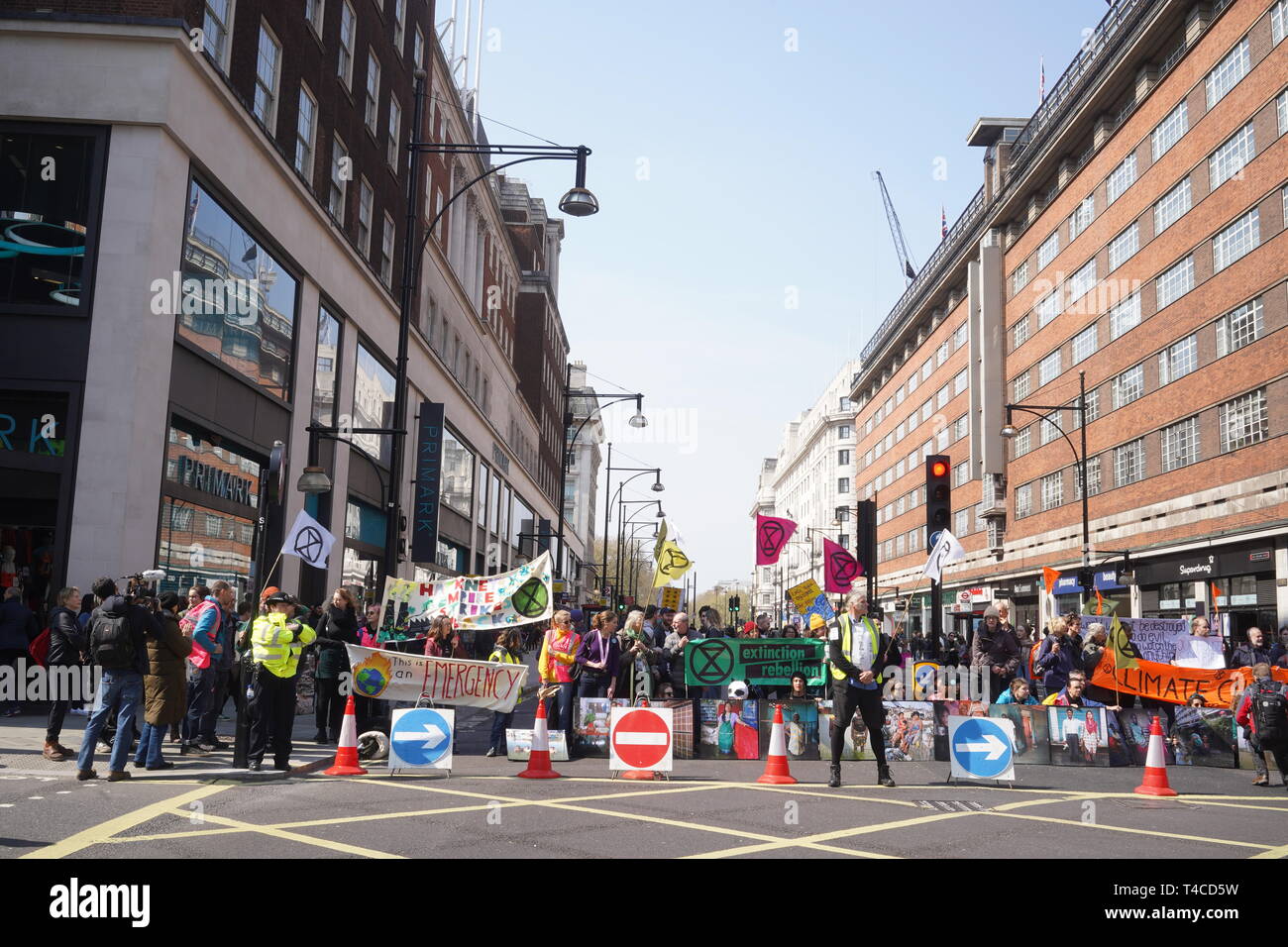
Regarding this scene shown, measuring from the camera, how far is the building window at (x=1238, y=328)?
107 feet

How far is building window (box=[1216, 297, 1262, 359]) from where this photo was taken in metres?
32.5

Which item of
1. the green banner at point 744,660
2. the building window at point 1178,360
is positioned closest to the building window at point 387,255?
the green banner at point 744,660

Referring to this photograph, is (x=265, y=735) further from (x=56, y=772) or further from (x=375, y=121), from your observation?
(x=375, y=121)

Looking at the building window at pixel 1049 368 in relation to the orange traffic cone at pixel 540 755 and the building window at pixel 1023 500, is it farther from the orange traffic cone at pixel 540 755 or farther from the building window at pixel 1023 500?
the orange traffic cone at pixel 540 755

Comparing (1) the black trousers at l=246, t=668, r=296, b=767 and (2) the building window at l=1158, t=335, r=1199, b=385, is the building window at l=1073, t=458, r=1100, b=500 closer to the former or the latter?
(2) the building window at l=1158, t=335, r=1199, b=385

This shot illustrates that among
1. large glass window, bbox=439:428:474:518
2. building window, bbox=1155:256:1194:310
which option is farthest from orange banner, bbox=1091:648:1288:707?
building window, bbox=1155:256:1194:310

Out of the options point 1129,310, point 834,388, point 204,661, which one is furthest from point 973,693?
point 834,388

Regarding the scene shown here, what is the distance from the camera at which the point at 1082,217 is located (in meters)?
46.9

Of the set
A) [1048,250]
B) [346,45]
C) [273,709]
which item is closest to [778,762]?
[273,709]

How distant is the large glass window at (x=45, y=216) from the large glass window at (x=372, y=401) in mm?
10666

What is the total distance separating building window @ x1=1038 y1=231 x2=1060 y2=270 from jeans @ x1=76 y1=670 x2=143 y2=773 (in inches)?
1848

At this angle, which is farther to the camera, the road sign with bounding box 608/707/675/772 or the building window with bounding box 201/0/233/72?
the building window with bounding box 201/0/233/72

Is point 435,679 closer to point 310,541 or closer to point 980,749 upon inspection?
point 310,541

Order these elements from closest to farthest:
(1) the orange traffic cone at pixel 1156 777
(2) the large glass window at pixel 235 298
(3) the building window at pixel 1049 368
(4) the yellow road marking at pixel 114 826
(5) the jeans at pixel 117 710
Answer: (4) the yellow road marking at pixel 114 826 → (5) the jeans at pixel 117 710 → (1) the orange traffic cone at pixel 1156 777 → (2) the large glass window at pixel 235 298 → (3) the building window at pixel 1049 368
